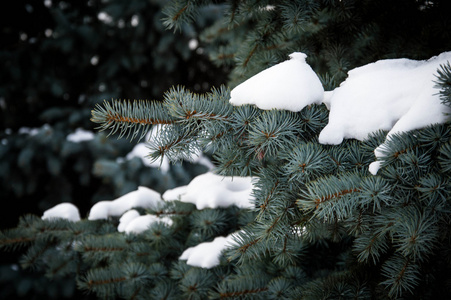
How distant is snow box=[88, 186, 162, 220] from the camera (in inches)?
56.2

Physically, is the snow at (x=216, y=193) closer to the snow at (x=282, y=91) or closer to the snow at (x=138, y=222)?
the snow at (x=138, y=222)

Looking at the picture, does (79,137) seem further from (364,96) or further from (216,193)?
(364,96)

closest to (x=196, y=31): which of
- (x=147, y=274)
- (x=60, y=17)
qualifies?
(x=60, y=17)

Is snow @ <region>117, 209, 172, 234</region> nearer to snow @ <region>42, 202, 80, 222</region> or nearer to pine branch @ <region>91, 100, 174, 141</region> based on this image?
snow @ <region>42, 202, 80, 222</region>

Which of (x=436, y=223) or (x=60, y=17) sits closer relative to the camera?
(x=436, y=223)

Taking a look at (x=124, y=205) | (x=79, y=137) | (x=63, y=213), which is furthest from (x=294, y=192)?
(x=79, y=137)

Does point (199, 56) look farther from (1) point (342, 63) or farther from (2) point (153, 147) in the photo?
(2) point (153, 147)

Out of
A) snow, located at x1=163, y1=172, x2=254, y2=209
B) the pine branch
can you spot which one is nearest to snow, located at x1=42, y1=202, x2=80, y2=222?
snow, located at x1=163, y1=172, x2=254, y2=209

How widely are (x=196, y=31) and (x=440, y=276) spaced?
2.56m

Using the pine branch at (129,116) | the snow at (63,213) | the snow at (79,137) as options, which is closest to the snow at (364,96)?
the pine branch at (129,116)

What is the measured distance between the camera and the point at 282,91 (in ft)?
2.25

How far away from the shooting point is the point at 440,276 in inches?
32.7

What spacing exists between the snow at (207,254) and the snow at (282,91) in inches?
22.4

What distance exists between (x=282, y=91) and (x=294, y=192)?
0.23 meters
